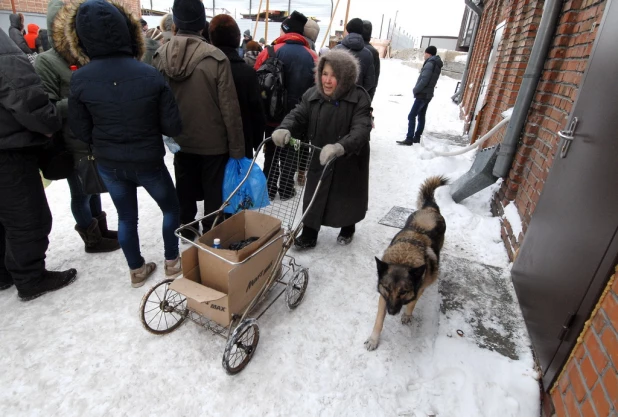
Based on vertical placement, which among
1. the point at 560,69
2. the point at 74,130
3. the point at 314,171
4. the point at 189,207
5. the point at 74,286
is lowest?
the point at 74,286

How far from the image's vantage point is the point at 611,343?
4.96ft

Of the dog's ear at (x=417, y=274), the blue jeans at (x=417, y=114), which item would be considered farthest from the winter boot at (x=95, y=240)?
the blue jeans at (x=417, y=114)

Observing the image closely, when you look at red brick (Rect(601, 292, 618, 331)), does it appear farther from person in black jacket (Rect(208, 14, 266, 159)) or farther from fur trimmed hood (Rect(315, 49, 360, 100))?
person in black jacket (Rect(208, 14, 266, 159))

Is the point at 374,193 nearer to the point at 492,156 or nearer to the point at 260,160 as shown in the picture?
the point at 492,156

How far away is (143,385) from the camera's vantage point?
2086mm

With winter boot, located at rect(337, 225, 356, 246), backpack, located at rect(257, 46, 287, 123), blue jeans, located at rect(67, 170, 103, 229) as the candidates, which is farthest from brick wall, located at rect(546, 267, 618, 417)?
blue jeans, located at rect(67, 170, 103, 229)

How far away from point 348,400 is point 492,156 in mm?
3612

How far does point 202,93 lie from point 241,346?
84.3 inches

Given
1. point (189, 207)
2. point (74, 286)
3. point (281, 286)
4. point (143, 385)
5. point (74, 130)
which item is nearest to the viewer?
point (143, 385)

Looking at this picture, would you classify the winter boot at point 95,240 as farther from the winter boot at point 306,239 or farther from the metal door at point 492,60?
the metal door at point 492,60

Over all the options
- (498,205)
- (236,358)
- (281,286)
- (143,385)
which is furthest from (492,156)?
(143,385)

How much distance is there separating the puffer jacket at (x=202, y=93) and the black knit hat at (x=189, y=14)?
71 mm

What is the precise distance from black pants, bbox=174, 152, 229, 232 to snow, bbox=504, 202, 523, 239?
308cm

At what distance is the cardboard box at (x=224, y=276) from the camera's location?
6.68 ft
